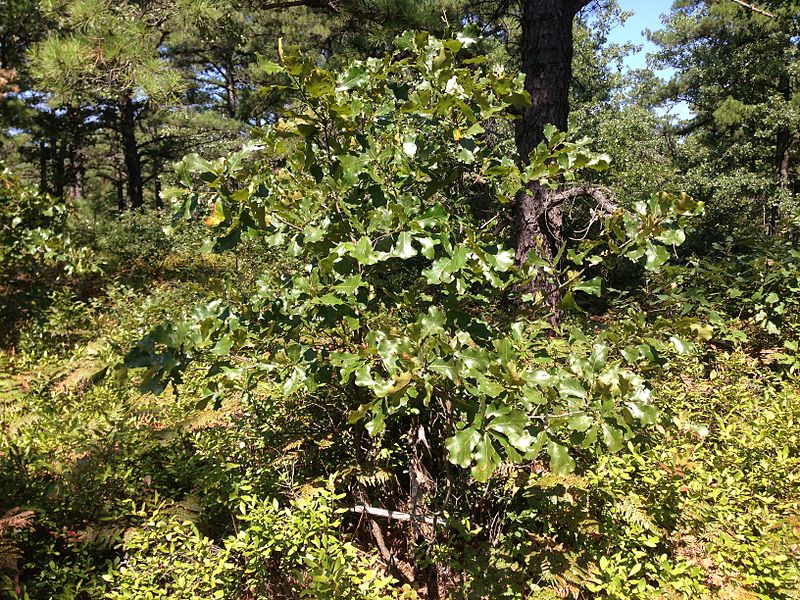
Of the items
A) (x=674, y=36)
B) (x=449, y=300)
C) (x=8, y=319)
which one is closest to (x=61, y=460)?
(x=449, y=300)

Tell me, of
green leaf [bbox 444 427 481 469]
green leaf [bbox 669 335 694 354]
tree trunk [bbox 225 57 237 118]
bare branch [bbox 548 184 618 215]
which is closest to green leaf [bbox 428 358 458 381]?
green leaf [bbox 444 427 481 469]

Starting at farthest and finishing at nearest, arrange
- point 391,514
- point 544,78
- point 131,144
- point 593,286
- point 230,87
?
1. point 230,87
2. point 131,144
3. point 544,78
4. point 391,514
5. point 593,286

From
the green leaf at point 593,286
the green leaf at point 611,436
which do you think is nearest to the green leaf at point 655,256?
the green leaf at point 593,286

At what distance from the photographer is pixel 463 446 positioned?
1.31 meters

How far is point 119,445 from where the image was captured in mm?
→ 3012

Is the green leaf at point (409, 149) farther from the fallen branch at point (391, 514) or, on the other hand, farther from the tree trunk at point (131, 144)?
the tree trunk at point (131, 144)

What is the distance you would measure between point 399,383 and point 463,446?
243mm

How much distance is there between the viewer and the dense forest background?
158 centimetres

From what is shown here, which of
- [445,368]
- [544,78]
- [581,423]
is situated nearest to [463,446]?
[445,368]

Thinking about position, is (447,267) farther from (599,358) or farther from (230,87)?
(230,87)

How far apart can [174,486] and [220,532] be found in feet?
1.66

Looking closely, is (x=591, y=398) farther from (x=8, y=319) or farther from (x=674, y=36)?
(x=674, y=36)

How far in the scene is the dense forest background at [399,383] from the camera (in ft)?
5.18

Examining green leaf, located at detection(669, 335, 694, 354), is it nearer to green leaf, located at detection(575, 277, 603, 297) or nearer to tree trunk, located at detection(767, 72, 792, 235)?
green leaf, located at detection(575, 277, 603, 297)
